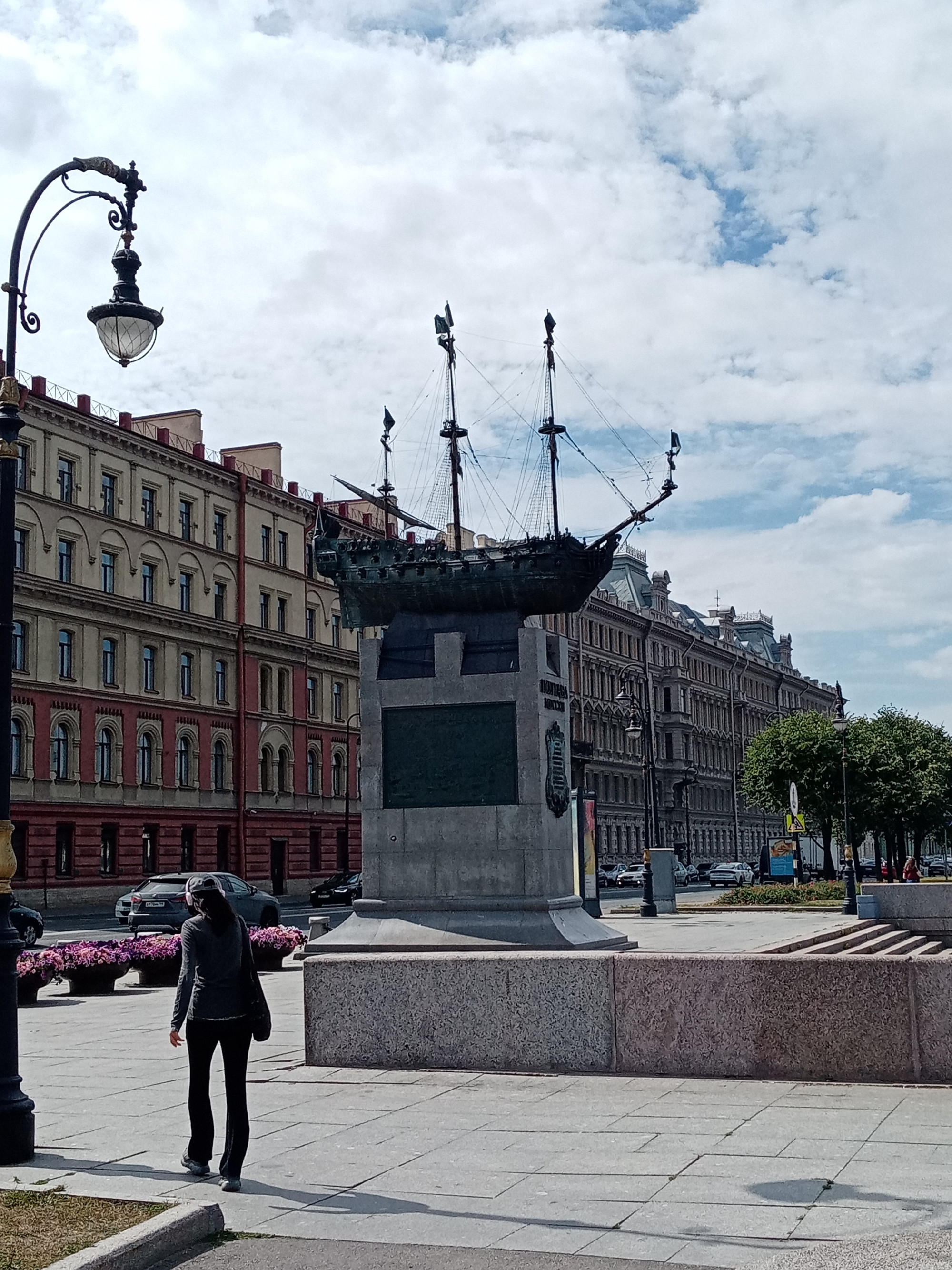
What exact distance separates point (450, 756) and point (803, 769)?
54.6 m

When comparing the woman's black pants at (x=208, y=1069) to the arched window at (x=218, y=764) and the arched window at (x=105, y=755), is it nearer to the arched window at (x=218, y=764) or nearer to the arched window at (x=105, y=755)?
the arched window at (x=105, y=755)

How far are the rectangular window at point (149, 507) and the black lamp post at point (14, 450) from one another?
148 feet

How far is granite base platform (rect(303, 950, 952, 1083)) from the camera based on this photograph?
34.4ft

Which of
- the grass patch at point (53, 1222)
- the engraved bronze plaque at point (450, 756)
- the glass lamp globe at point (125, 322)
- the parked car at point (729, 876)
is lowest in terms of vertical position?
the parked car at point (729, 876)

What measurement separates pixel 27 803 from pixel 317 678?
71.7 ft

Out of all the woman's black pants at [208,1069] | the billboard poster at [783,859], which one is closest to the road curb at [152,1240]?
the woman's black pants at [208,1069]

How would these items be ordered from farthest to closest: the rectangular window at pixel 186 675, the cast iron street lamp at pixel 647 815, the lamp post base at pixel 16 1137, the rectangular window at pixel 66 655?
the rectangular window at pixel 186 675 < the rectangular window at pixel 66 655 < the cast iron street lamp at pixel 647 815 < the lamp post base at pixel 16 1137

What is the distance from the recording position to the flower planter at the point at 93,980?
19.5m

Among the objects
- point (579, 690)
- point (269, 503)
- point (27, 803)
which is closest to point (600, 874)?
point (579, 690)

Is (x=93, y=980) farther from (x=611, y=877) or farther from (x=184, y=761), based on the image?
(x=611, y=877)

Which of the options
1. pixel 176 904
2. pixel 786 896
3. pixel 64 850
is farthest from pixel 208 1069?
pixel 64 850

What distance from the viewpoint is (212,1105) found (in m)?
10.4

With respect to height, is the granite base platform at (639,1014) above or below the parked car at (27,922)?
above

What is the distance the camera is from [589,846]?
32.8 metres
